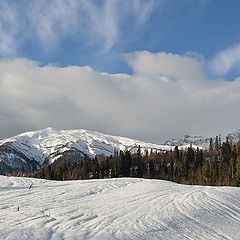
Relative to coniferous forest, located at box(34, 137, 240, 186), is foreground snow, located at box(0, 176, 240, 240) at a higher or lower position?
lower

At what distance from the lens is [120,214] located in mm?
19656

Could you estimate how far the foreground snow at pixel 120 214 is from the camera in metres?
15.9

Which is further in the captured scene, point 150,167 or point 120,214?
point 150,167

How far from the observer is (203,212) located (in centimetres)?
2145

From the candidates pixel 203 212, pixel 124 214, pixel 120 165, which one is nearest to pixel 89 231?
pixel 124 214

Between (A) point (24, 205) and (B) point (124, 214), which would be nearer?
(B) point (124, 214)

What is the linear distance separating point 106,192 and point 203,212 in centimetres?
781

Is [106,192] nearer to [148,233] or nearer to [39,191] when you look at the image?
[39,191]

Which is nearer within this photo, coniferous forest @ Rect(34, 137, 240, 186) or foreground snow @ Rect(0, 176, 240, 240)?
foreground snow @ Rect(0, 176, 240, 240)

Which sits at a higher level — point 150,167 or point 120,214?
point 150,167

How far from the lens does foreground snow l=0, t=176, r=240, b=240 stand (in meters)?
15.9

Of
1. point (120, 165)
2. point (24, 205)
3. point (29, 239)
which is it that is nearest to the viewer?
point (29, 239)

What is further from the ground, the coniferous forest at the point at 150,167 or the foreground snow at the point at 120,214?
the coniferous forest at the point at 150,167

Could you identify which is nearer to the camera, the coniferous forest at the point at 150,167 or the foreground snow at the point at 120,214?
the foreground snow at the point at 120,214
